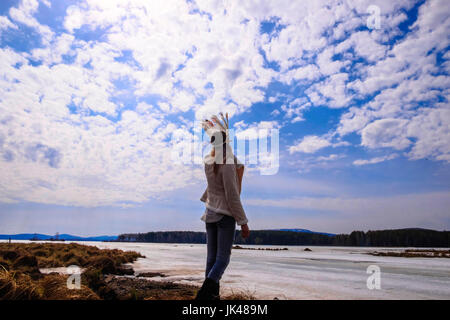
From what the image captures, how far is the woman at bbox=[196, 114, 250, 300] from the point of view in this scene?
2.44 meters

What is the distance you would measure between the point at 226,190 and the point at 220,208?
185 millimetres

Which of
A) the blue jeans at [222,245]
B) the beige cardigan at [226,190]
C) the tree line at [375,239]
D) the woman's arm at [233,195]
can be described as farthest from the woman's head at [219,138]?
the tree line at [375,239]

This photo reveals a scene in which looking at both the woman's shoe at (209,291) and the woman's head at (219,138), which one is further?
the woman's head at (219,138)

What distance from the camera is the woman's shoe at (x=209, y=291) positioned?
2330mm

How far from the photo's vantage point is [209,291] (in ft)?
7.74

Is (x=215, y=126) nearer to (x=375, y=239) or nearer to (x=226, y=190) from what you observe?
(x=226, y=190)

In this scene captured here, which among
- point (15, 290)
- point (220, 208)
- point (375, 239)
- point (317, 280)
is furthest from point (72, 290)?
point (375, 239)

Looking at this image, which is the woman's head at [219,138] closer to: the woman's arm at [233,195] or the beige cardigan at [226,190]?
the beige cardigan at [226,190]

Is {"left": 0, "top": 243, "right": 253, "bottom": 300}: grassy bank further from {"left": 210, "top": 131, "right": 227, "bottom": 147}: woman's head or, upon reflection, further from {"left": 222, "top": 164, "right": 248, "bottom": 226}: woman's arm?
{"left": 210, "top": 131, "right": 227, "bottom": 147}: woman's head

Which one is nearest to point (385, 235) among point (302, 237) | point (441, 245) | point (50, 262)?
point (441, 245)

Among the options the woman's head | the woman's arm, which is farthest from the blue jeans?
the woman's head

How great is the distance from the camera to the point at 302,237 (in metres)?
119
